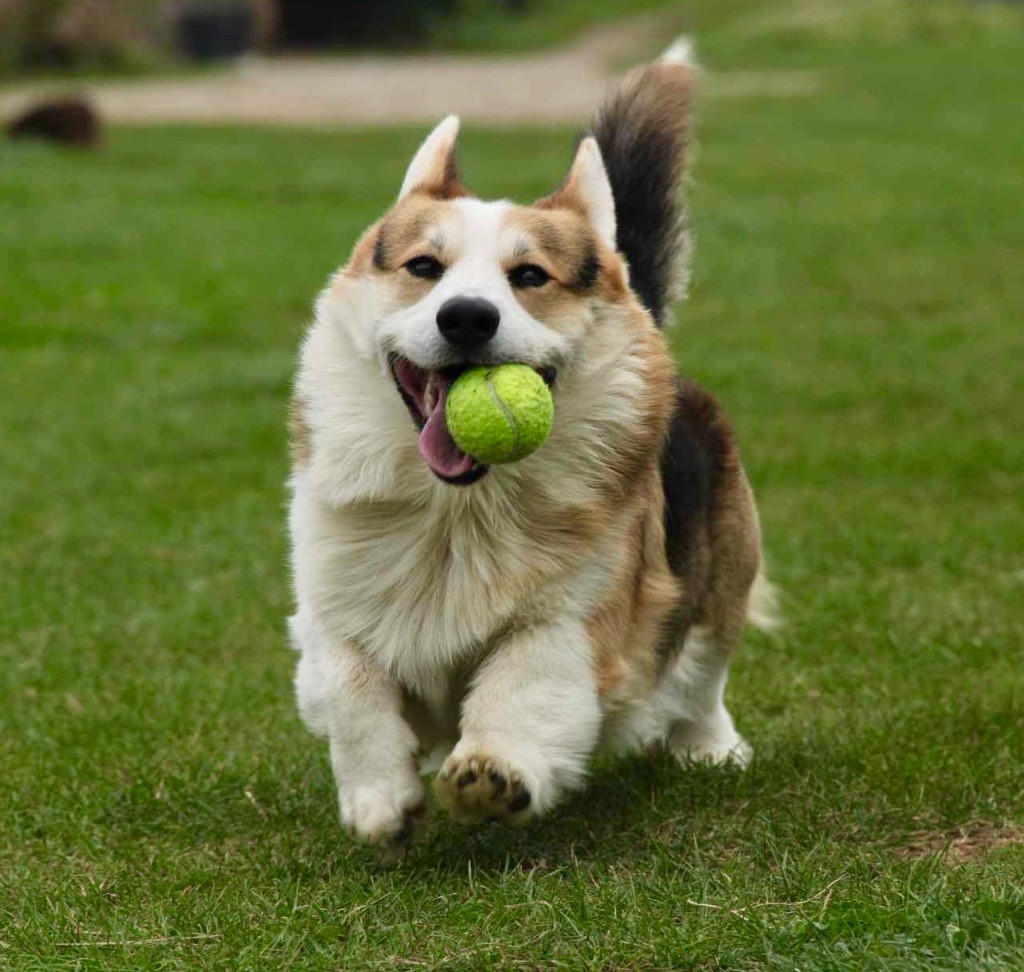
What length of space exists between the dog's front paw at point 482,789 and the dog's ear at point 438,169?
5.76 feet

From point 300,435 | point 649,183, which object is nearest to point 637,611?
point 300,435

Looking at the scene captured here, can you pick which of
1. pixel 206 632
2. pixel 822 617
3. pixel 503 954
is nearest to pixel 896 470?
pixel 822 617

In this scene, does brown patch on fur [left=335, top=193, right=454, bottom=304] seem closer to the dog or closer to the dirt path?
the dog

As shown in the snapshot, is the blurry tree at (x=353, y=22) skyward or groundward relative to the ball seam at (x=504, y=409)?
groundward

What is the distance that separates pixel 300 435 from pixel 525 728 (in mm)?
1079

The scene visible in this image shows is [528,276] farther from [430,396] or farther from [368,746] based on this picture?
[368,746]

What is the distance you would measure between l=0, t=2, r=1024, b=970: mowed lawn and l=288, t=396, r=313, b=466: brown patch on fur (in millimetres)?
993

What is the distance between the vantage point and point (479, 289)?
456 centimetres

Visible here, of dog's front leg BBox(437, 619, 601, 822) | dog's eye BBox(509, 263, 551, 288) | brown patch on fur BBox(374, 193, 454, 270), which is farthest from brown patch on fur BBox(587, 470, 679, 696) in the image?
brown patch on fur BBox(374, 193, 454, 270)

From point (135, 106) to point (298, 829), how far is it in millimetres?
27701

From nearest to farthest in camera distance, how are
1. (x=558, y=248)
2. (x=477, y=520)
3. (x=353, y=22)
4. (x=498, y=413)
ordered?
(x=498, y=413) < (x=477, y=520) < (x=558, y=248) < (x=353, y=22)

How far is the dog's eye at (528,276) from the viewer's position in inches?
187

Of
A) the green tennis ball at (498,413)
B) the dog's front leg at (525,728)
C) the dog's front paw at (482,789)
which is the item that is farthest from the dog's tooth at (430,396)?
the dog's front paw at (482,789)

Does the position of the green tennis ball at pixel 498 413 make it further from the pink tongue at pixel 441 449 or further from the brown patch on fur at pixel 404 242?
the brown patch on fur at pixel 404 242
